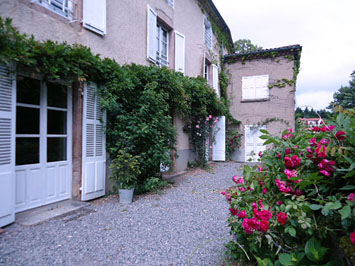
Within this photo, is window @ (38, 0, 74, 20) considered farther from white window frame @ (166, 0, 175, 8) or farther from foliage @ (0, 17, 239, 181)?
white window frame @ (166, 0, 175, 8)

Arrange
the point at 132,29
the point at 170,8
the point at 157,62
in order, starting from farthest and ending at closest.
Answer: the point at 170,8, the point at 157,62, the point at 132,29

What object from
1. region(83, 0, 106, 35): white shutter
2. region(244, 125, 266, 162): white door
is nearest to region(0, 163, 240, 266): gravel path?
region(83, 0, 106, 35): white shutter

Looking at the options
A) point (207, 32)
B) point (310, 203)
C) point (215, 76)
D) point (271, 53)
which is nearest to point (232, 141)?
point (215, 76)

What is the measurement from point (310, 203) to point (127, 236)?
222 cm

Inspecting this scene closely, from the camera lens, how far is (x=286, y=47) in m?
10.2

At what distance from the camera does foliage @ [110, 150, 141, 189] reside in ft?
13.6

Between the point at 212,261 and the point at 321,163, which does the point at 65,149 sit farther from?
the point at 321,163

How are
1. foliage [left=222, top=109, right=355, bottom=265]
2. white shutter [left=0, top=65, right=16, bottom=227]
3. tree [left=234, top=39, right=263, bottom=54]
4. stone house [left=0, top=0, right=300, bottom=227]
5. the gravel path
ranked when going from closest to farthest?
foliage [left=222, top=109, right=355, bottom=265]
the gravel path
white shutter [left=0, top=65, right=16, bottom=227]
stone house [left=0, top=0, right=300, bottom=227]
tree [left=234, top=39, right=263, bottom=54]

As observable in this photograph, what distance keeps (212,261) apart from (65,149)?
3182 millimetres

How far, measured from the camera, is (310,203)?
151 cm

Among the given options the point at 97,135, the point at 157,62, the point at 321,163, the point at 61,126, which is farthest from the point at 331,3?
the point at 61,126

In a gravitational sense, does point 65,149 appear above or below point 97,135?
below

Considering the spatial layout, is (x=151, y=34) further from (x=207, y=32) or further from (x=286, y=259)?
(x=286, y=259)

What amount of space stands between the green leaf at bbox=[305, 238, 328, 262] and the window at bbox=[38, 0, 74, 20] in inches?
179
